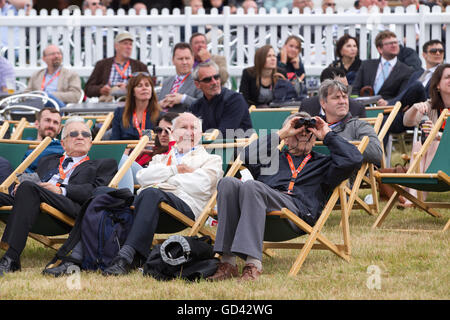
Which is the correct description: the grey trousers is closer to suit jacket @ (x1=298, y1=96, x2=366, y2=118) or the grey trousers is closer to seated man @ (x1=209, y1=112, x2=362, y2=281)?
seated man @ (x1=209, y1=112, x2=362, y2=281)

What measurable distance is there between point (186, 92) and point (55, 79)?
10.0 ft

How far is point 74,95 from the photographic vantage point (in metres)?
12.9

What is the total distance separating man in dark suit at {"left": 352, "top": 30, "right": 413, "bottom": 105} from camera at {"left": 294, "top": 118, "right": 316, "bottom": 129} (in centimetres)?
478

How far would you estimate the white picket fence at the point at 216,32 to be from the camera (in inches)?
582

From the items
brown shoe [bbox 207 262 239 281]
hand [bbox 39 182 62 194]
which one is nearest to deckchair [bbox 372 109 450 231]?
brown shoe [bbox 207 262 239 281]

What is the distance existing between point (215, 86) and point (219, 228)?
326cm

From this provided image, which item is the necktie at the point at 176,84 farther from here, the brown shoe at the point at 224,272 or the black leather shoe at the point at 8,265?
the brown shoe at the point at 224,272

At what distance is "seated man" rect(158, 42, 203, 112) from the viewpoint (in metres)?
10.6

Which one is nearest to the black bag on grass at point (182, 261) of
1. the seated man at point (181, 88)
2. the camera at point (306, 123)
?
the camera at point (306, 123)

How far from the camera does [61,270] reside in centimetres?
670

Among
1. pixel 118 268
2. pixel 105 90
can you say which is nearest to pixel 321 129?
pixel 118 268

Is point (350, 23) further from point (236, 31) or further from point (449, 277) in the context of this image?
point (449, 277)

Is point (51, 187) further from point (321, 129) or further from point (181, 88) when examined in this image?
point (181, 88)
